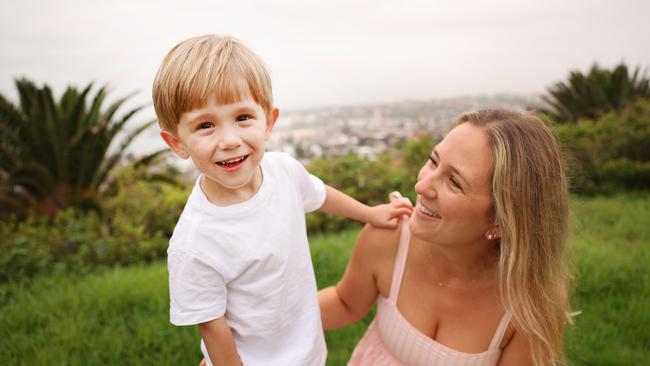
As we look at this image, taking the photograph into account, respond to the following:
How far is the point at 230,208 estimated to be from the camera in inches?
57.7

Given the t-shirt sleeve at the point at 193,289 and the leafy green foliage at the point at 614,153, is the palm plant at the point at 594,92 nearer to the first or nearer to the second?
the leafy green foliage at the point at 614,153

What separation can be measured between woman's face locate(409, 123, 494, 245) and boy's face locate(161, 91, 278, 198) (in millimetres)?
643

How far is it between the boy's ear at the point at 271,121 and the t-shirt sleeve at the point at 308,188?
263 millimetres

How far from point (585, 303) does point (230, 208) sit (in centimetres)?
283

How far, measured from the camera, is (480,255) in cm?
191

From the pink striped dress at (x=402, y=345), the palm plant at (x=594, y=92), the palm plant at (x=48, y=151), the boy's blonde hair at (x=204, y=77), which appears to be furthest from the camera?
the palm plant at (x=594, y=92)

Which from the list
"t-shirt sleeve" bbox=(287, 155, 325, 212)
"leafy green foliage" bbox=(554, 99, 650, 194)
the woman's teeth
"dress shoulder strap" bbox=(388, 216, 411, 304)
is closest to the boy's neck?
"t-shirt sleeve" bbox=(287, 155, 325, 212)

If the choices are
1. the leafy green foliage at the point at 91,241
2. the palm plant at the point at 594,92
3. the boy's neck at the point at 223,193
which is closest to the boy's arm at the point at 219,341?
the boy's neck at the point at 223,193

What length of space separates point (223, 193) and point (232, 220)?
11 centimetres

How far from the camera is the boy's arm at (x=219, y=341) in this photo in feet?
4.80

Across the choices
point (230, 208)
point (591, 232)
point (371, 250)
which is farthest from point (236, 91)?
point (591, 232)

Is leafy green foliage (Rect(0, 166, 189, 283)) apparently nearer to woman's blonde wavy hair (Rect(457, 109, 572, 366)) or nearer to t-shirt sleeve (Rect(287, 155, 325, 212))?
t-shirt sleeve (Rect(287, 155, 325, 212))

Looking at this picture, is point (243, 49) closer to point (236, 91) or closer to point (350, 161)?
point (236, 91)

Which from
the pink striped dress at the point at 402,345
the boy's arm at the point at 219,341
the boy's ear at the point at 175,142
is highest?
the boy's ear at the point at 175,142
